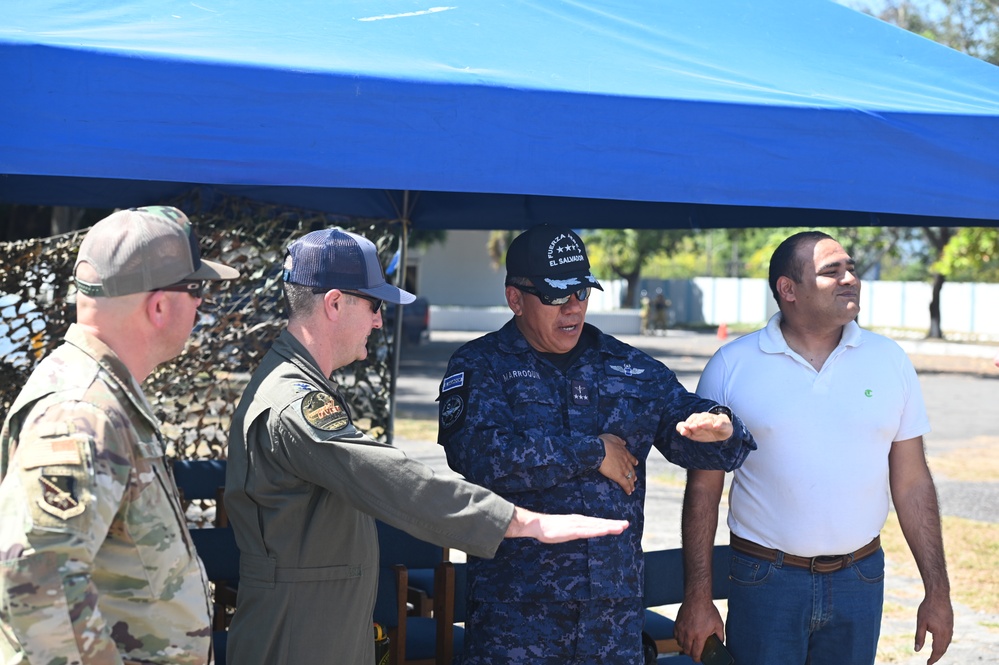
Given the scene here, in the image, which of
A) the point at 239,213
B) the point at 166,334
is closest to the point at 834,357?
the point at 166,334

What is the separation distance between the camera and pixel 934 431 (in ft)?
45.0

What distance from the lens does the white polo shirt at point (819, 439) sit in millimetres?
3045

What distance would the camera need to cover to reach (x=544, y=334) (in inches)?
115

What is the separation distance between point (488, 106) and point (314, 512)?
989mm

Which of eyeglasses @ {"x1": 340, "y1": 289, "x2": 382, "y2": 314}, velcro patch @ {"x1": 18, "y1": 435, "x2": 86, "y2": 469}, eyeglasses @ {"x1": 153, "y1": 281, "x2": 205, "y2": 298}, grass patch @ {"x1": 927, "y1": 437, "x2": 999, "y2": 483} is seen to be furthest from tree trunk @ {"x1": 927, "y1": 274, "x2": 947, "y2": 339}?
velcro patch @ {"x1": 18, "y1": 435, "x2": 86, "y2": 469}

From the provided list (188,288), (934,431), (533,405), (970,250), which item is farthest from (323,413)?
(970,250)

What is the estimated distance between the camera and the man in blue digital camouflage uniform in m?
2.67

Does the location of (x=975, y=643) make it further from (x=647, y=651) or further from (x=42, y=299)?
→ (x=42, y=299)

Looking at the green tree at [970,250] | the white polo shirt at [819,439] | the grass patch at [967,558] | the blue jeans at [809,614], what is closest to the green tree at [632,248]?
the green tree at [970,250]

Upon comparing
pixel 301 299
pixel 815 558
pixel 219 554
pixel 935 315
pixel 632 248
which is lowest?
pixel 935 315

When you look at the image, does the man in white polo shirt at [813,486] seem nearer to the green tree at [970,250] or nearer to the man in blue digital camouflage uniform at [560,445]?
the man in blue digital camouflage uniform at [560,445]

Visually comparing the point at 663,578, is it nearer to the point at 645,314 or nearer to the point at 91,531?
the point at 91,531

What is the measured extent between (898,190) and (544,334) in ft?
3.22

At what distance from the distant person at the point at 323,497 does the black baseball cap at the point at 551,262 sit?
1.81 feet
